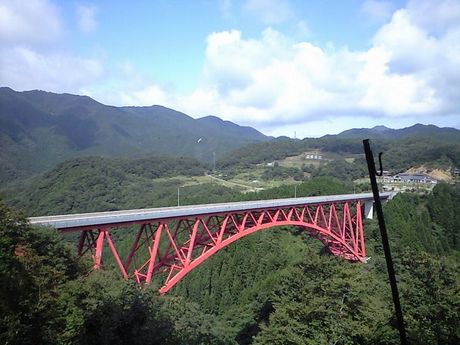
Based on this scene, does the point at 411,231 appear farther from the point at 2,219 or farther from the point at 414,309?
the point at 2,219

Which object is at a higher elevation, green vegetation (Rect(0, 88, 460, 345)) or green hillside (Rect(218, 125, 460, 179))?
green hillside (Rect(218, 125, 460, 179))

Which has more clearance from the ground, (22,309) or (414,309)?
(22,309)

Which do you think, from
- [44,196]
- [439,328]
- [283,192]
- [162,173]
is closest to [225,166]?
[162,173]

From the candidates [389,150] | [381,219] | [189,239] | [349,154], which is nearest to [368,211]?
[189,239]

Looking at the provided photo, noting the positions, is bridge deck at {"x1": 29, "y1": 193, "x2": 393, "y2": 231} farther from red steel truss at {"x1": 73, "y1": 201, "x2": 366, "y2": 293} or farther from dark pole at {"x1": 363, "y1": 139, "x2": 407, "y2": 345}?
dark pole at {"x1": 363, "y1": 139, "x2": 407, "y2": 345}

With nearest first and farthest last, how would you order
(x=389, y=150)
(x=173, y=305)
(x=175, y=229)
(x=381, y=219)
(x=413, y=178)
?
(x=381, y=219), (x=175, y=229), (x=173, y=305), (x=413, y=178), (x=389, y=150)

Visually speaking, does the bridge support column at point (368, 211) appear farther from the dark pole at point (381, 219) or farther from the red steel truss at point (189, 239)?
the dark pole at point (381, 219)

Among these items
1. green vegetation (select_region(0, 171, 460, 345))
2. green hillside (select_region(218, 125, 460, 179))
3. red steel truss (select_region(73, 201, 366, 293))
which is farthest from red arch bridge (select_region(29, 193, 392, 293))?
green hillside (select_region(218, 125, 460, 179))

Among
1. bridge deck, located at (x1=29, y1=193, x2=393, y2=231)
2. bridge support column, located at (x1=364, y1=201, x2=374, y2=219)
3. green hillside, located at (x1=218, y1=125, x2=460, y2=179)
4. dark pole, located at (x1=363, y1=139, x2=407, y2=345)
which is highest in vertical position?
green hillside, located at (x1=218, y1=125, x2=460, y2=179)

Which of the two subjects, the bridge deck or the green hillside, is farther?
the green hillside

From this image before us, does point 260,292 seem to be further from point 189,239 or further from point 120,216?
point 120,216

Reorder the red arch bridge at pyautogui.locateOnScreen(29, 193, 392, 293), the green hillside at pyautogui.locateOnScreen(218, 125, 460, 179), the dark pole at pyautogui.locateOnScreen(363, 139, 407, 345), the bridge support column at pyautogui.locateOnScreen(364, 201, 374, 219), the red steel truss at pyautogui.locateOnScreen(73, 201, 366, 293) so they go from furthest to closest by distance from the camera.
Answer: the green hillside at pyautogui.locateOnScreen(218, 125, 460, 179) < the bridge support column at pyautogui.locateOnScreen(364, 201, 374, 219) < the red steel truss at pyautogui.locateOnScreen(73, 201, 366, 293) < the red arch bridge at pyautogui.locateOnScreen(29, 193, 392, 293) < the dark pole at pyautogui.locateOnScreen(363, 139, 407, 345)
